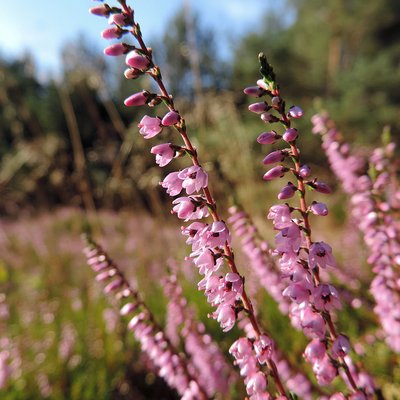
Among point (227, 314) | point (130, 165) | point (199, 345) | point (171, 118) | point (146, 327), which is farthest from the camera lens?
point (130, 165)

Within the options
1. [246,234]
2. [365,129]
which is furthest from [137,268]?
[365,129]

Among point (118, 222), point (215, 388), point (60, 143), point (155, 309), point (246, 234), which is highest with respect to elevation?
point (118, 222)

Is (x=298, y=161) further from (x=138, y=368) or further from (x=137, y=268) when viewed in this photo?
(x=137, y=268)

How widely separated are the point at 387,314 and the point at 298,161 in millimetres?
1298

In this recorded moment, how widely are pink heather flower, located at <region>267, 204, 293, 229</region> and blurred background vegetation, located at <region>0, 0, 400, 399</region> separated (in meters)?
0.95

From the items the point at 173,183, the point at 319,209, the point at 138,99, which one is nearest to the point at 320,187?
the point at 319,209

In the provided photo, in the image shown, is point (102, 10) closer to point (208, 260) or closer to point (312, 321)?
point (208, 260)

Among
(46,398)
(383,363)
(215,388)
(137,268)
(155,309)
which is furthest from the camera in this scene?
(137,268)

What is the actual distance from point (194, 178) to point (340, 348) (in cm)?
63

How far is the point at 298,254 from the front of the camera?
3.82 ft

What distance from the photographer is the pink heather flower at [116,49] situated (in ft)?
4.01

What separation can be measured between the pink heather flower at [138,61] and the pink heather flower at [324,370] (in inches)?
38.3

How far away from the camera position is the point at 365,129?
1666 cm

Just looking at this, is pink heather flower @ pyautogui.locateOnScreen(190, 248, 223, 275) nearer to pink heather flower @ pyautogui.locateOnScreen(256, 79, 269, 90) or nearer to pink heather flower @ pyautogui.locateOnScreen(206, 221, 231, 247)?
pink heather flower @ pyautogui.locateOnScreen(206, 221, 231, 247)
